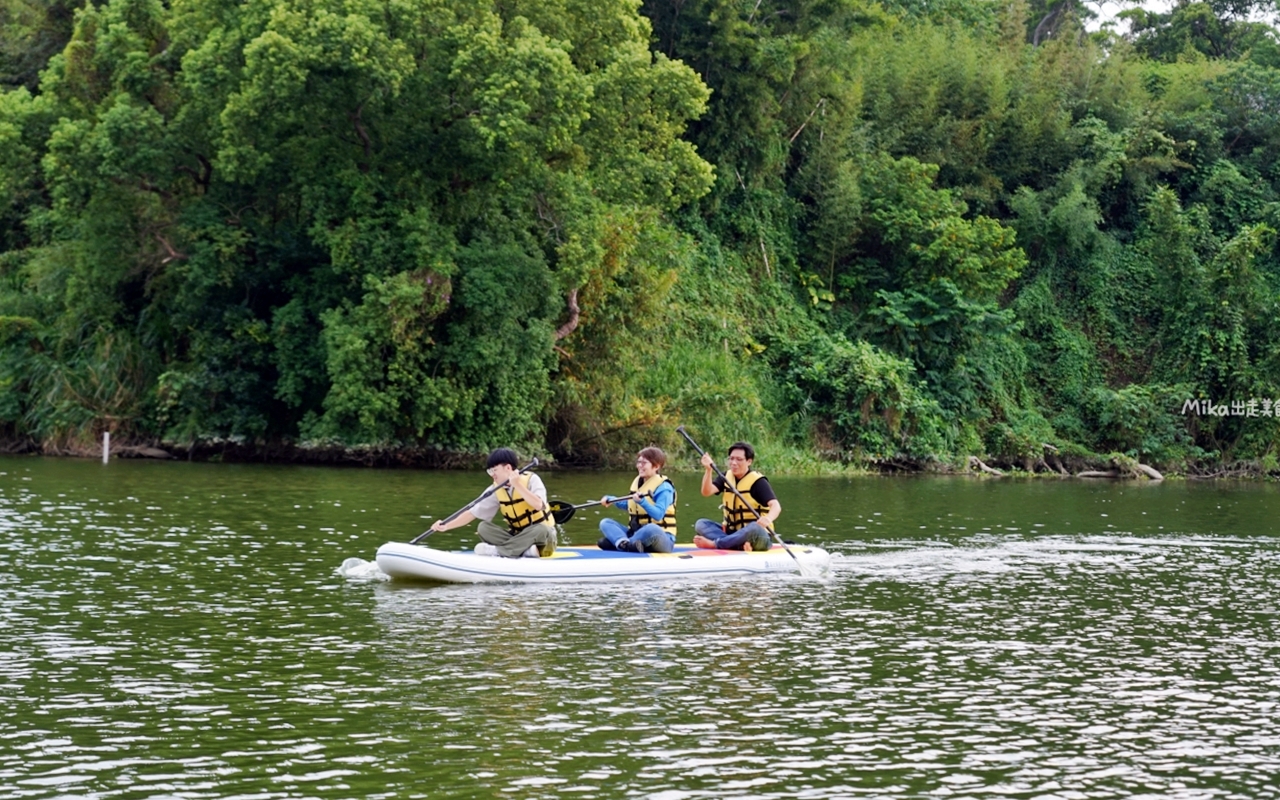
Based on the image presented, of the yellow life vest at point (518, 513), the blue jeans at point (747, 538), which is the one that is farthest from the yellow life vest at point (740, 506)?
the yellow life vest at point (518, 513)

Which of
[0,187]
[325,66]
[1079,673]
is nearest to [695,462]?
[325,66]

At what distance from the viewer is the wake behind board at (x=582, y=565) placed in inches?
628

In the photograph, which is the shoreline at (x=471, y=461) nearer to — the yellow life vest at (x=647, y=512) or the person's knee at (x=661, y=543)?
the yellow life vest at (x=647, y=512)

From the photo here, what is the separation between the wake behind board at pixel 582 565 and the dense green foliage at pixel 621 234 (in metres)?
13.2

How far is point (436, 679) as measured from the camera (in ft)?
36.5

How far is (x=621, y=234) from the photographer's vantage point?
33156 mm

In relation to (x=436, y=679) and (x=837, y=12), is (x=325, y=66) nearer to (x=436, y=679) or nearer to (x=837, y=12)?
(x=837, y=12)

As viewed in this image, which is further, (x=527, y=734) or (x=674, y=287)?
(x=674, y=287)

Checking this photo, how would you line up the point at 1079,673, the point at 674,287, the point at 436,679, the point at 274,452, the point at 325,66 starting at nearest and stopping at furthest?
the point at 436,679, the point at 1079,673, the point at 325,66, the point at 274,452, the point at 674,287

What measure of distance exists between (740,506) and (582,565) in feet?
8.50

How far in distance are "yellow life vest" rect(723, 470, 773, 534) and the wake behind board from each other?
0.67 meters

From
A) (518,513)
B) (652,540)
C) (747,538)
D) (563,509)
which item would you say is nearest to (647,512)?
(652,540)

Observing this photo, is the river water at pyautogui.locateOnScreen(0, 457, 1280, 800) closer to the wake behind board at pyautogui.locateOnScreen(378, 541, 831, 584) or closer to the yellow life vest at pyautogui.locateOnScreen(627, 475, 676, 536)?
the wake behind board at pyautogui.locateOnScreen(378, 541, 831, 584)

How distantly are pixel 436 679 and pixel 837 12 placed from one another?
32.0 metres
